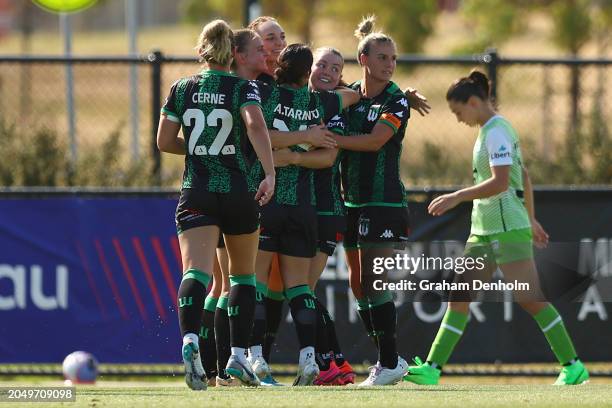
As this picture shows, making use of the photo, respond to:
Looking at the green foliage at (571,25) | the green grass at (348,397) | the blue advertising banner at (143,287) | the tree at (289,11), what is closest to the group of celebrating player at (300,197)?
the green grass at (348,397)

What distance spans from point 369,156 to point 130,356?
10.4 ft

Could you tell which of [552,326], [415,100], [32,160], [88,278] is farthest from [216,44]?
[32,160]

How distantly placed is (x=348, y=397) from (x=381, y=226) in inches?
63.1

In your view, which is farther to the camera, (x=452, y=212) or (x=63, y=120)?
(x=63, y=120)

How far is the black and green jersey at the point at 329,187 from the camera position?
7793 mm

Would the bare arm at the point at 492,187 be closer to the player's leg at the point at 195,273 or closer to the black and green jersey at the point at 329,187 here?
the black and green jersey at the point at 329,187

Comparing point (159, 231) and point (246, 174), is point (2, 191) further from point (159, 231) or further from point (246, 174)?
point (246, 174)

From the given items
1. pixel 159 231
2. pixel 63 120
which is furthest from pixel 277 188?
pixel 63 120

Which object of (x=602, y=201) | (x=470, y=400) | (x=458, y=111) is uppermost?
(x=458, y=111)

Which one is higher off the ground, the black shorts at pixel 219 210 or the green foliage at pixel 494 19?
the green foliage at pixel 494 19

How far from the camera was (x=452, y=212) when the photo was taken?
400 inches

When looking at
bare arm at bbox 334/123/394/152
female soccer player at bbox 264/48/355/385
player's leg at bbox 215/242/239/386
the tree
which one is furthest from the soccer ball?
the tree

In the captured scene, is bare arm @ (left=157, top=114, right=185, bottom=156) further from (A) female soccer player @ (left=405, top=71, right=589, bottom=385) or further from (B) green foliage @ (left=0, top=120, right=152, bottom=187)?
(B) green foliage @ (left=0, top=120, right=152, bottom=187)

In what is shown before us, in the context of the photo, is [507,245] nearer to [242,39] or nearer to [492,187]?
[492,187]
